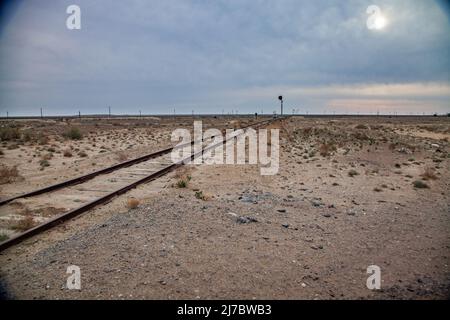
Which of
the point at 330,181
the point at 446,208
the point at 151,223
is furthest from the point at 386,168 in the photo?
the point at 151,223

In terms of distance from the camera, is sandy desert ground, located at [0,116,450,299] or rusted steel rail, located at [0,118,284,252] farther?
rusted steel rail, located at [0,118,284,252]

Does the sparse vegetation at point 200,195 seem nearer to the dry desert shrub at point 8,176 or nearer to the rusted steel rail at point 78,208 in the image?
the rusted steel rail at point 78,208

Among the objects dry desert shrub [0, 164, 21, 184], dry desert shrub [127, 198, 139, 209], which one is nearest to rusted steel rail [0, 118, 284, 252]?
dry desert shrub [127, 198, 139, 209]

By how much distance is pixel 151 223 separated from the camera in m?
6.26

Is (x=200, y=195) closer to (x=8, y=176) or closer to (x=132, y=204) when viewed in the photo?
(x=132, y=204)

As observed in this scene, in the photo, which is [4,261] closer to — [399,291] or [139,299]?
[139,299]
